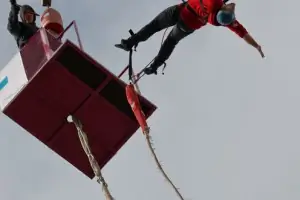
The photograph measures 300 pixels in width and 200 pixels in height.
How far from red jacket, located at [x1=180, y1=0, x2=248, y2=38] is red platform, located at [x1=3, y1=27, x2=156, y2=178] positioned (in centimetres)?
182

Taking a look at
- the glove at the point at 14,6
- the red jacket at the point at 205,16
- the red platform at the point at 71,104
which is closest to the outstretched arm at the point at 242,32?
the red jacket at the point at 205,16

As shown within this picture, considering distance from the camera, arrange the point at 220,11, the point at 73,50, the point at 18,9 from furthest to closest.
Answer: the point at 18,9, the point at 73,50, the point at 220,11

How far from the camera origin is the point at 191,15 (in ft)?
55.4

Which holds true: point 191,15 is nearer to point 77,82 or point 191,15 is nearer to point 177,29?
point 177,29

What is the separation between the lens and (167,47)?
17562mm

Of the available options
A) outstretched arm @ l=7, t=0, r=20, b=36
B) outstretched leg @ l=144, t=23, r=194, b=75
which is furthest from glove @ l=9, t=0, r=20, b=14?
outstretched leg @ l=144, t=23, r=194, b=75

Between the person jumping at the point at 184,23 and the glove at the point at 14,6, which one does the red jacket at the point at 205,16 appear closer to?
the person jumping at the point at 184,23

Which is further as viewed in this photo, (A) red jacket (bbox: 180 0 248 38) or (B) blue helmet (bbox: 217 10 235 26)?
(A) red jacket (bbox: 180 0 248 38)

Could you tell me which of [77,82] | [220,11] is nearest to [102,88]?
[77,82]

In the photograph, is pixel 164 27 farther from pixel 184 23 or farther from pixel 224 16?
pixel 224 16

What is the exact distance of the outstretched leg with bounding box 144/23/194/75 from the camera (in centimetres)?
1733

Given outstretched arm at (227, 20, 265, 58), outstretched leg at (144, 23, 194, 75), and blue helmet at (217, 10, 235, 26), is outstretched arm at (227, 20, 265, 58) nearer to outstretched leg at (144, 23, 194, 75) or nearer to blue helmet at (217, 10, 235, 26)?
blue helmet at (217, 10, 235, 26)

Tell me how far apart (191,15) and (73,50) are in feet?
7.20

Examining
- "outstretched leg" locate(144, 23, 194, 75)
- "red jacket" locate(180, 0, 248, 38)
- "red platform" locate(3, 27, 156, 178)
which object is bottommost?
"red platform" locate(3, 27, 156, 178)
